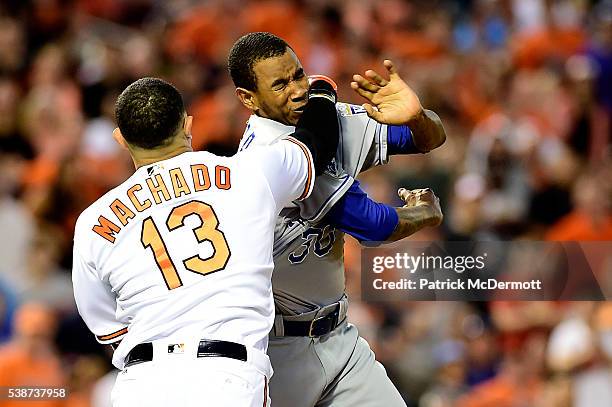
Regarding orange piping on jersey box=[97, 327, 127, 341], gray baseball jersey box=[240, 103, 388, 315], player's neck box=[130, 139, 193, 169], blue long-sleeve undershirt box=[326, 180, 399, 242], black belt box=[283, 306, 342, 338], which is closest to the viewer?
player's neck box=[130, 139, 193, 169]

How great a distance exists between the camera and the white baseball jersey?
297cm

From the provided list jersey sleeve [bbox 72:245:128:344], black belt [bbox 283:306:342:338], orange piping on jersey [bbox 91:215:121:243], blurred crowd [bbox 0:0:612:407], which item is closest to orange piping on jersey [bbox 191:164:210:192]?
orange piping on jersey [bbox 91:215:121:243]

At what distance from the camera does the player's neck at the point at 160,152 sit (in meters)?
3.14

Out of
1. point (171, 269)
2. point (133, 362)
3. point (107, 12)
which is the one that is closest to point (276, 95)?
point (171, 269)

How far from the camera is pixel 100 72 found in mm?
8383

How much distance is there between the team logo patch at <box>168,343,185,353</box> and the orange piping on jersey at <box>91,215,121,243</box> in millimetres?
344

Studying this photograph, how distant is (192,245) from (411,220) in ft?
2.79

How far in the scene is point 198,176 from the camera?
3039 mm

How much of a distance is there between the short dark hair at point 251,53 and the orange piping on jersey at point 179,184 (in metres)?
0.58

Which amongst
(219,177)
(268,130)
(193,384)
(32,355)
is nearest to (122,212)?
(219,177)

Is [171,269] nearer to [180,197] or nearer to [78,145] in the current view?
[180,197]

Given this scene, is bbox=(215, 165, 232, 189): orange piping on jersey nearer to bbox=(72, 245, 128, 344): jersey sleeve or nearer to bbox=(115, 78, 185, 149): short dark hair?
bbox=(115, 78, 185, 149): short dark hair

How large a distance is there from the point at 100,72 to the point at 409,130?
518 cm

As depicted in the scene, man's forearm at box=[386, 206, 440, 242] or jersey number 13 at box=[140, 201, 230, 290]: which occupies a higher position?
jersey number 13 at box=[140, 201, 230, 290]
